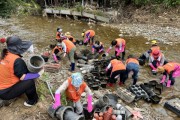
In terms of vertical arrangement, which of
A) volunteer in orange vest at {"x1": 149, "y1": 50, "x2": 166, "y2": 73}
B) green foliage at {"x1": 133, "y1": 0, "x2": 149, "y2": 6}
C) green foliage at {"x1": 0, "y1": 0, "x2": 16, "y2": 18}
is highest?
green foliage at {"x1": 0, "y1": 0, "x2": 16, "y2": 18}

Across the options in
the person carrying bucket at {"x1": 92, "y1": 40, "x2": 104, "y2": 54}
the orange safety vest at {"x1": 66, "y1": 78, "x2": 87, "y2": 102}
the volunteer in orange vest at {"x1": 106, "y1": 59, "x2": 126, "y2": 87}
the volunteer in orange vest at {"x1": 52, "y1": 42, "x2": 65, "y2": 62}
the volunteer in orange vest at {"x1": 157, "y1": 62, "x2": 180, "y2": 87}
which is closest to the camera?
the orange safety vest at {"x1": 66, "y1": 78, "x2": 87, "y2": 102}

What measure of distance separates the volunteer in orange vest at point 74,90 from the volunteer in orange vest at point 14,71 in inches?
23.3

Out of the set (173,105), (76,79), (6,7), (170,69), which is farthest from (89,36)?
(76,79)

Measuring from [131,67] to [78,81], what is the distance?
3438 mm

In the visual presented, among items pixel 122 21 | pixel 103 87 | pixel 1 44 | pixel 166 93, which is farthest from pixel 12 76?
pixel 122 21

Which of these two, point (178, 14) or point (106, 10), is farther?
point (106, 10)

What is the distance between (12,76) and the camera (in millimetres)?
4590

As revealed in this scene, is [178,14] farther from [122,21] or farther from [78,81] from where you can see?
[78,81]

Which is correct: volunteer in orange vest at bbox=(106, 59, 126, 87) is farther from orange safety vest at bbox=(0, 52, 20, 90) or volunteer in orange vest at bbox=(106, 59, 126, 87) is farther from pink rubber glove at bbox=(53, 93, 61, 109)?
orange safety vest at bbox=(0, 52, 20, 90)

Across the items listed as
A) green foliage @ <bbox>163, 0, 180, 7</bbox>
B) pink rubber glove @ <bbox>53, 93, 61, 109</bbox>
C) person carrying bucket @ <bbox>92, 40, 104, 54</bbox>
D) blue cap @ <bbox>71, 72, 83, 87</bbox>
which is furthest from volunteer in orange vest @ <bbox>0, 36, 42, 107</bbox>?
green foliage @ <bbox>163, 0, 180, 7</bbox>

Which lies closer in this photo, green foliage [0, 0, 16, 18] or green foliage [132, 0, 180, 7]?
green foliage [0, 0, 16, 18]

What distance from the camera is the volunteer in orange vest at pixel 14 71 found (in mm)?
4461

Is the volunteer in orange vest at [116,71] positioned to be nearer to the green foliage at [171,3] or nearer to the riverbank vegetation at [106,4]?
the riverbank vegetation at [106,4]

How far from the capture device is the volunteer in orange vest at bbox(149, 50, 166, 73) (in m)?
9.27
